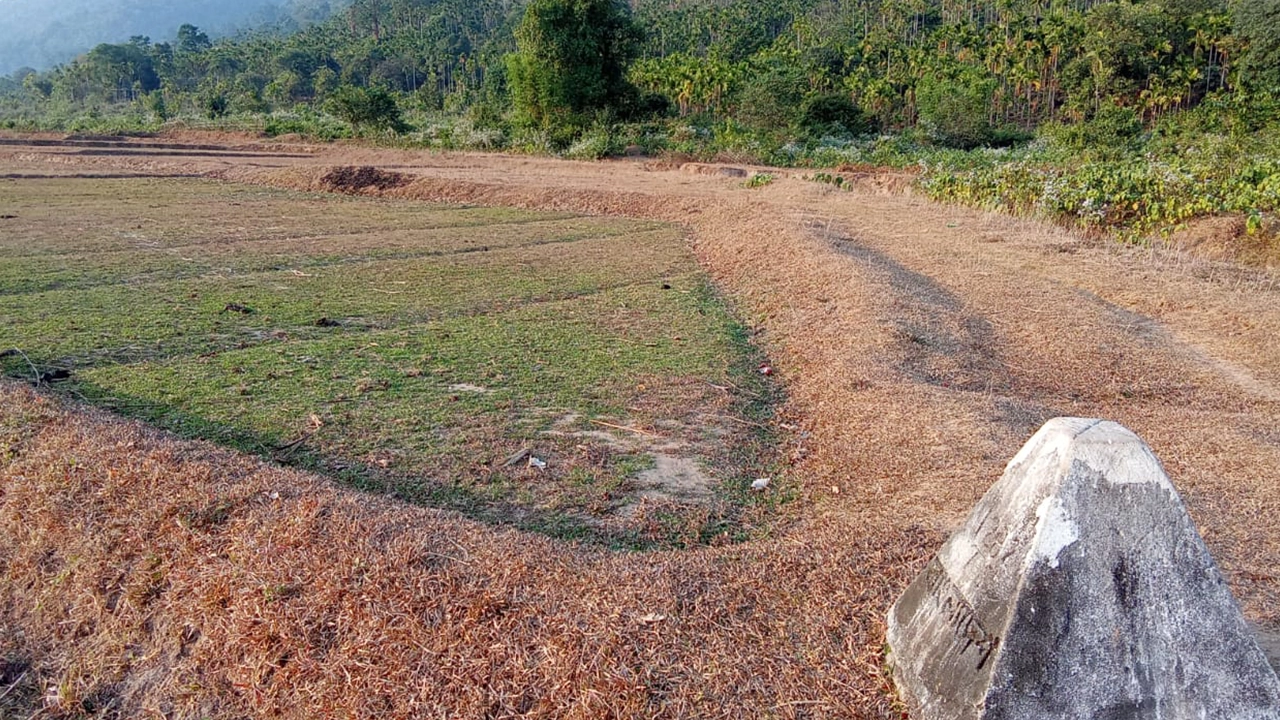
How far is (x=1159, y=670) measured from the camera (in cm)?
255

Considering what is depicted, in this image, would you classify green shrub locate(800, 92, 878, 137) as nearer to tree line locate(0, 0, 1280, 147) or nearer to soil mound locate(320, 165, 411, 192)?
tree line locate(0, 0, 1280, 147)

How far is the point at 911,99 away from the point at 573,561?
46910 mm

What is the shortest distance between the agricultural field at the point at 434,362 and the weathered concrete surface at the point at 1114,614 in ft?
7.70

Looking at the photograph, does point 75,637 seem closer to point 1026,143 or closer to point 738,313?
point 738,313

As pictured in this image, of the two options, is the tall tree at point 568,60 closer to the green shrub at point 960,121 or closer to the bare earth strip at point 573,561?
the green shrub at point 960,121

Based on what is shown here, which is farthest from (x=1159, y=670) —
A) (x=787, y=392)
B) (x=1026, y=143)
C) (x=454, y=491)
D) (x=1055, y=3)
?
(x=1055, y=3)

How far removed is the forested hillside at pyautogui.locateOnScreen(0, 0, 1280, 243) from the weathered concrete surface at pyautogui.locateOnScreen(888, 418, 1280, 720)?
43.6ft

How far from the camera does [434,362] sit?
7660 millimetres

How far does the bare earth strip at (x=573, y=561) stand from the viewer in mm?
3227

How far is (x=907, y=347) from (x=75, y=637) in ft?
21.7

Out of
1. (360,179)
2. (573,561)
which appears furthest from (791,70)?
(573,561)

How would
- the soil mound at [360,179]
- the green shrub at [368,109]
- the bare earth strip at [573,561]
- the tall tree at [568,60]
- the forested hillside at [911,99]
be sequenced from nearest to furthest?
1. the bare earth strip at [573,561]
2. the forested hillside at [911,99]
3. the soil mound at [360,179]
4. the tall tree at [568,60]
5. the green shrub at [368,109]

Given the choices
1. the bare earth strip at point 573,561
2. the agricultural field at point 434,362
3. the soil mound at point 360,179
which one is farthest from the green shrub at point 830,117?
the bare earth strip at point 573,561

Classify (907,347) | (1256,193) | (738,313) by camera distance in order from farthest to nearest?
1. (1256,193)
2. (738,313)
3. (907,347)
